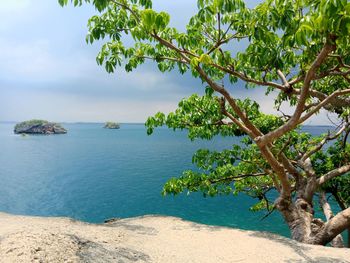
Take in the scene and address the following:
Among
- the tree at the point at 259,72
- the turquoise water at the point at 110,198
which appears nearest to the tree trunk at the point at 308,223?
the tree at the point at 259,72

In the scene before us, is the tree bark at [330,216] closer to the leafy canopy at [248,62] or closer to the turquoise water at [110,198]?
the leafy canopy at [248,62]

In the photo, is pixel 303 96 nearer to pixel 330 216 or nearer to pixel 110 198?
pixel 330 216

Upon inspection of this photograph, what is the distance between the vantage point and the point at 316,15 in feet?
15.5

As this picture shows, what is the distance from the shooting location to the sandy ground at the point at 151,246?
5758 mm

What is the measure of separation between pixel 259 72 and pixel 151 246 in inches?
238

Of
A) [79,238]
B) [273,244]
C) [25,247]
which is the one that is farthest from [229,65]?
[25,247]

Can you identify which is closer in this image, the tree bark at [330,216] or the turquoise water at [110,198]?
the tree bark at [330,216]

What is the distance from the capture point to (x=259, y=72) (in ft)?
28.2

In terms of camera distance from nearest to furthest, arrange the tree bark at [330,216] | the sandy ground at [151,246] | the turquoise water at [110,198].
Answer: the sandy ground at [151,246]
the tree bark at [330,216]
the turquoise water at [110,198]

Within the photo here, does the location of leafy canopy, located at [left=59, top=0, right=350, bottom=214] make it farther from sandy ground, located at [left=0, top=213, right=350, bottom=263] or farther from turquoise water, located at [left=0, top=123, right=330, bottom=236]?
turquoise water, located at [left=0, top=123, right=330, bottom=236]

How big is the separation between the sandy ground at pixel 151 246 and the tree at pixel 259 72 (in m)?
2.56

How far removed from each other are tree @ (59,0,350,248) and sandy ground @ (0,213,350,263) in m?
2.56

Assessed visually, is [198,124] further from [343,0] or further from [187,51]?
[343,0]

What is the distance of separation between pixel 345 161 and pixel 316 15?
11.2 meters
